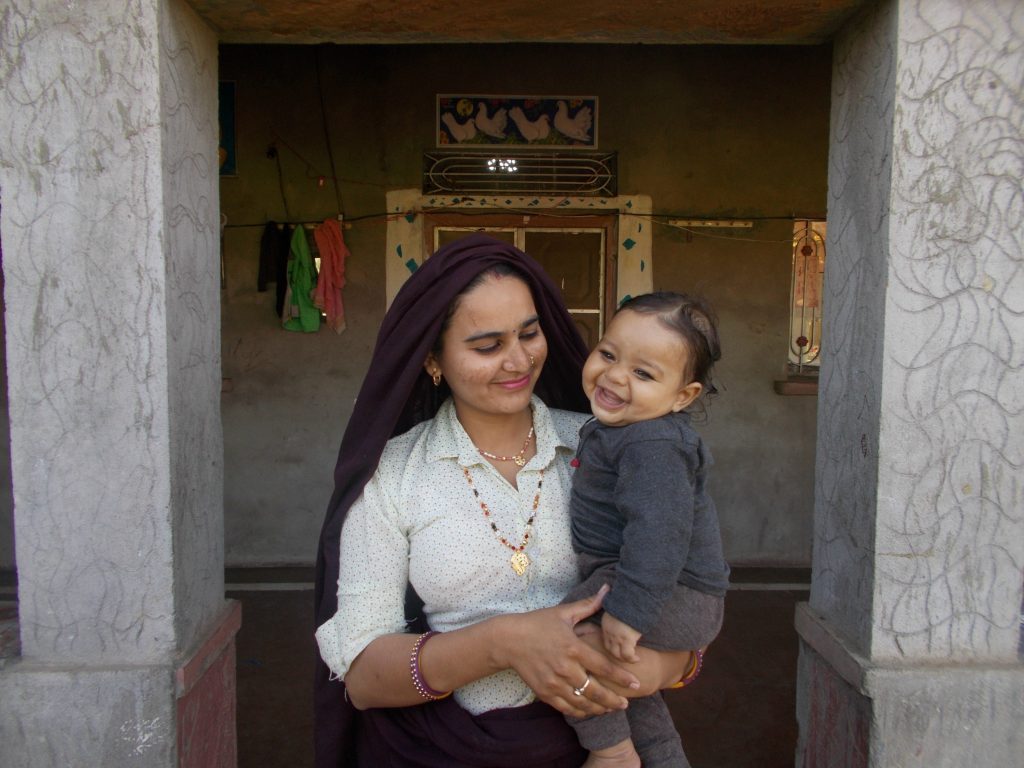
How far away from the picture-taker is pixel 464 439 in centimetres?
170

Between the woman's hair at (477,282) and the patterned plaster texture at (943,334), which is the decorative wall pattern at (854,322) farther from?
the woman's hair at (477,282)

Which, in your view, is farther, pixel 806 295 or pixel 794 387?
pixel 806 295

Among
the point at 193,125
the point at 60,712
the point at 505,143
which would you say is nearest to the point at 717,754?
the point at 60,712

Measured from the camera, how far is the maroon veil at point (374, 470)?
1.60 m

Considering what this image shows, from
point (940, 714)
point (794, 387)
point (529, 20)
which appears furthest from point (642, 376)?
point (794, 387)

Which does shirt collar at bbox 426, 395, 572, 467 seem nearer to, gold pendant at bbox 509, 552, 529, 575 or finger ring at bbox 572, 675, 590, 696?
gold pendant at bbox 509, 552, 529, 575

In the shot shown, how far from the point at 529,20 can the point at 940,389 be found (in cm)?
160

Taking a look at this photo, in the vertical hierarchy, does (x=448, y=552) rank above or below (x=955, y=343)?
below

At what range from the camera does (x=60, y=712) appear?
2.10 m

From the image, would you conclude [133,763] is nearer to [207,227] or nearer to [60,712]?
[60,712]

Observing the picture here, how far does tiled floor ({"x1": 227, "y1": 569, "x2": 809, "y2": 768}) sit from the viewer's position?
3.45 meters

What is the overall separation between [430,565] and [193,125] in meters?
1.59

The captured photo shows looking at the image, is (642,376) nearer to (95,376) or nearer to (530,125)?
(95,376)

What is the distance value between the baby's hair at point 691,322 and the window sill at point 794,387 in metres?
3.95
